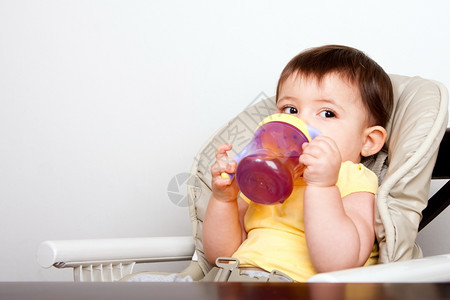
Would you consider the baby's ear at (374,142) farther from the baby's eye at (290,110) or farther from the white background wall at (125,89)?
the white background wall at (125,89)

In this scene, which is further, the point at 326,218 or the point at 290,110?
the point at 290,110

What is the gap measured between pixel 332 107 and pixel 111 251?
520 mm

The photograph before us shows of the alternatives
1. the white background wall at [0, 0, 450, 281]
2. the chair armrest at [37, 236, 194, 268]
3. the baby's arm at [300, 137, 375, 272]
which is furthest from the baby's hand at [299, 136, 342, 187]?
the white background wall at [0, 0, 450, 281]

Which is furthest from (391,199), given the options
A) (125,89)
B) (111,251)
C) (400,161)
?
(125,89)

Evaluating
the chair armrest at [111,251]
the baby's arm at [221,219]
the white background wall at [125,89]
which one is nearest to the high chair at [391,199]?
the chair armrest at [111,251]

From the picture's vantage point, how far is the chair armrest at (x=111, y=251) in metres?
1.03

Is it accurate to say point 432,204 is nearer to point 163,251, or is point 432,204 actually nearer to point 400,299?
point 163,251

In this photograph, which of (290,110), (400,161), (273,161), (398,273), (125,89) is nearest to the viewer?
(398,273)

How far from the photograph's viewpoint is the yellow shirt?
101 centimetres

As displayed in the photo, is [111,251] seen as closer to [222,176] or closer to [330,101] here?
[222,176]

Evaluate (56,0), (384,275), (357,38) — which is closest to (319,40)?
(357,38)

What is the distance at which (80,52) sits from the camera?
71.0 inches

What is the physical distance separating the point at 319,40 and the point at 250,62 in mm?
210

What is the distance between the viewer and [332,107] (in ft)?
3.59
